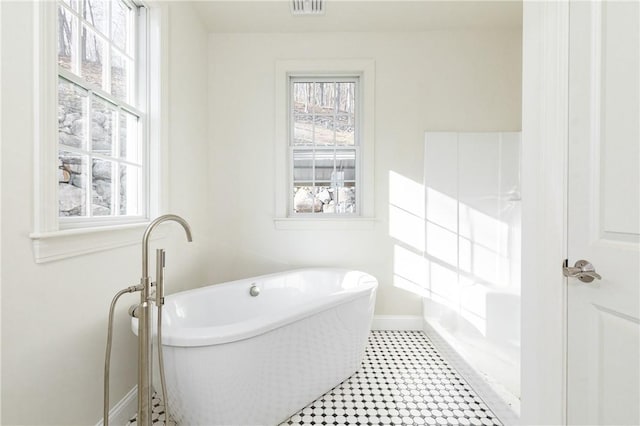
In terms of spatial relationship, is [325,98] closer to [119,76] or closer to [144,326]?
[119,76]

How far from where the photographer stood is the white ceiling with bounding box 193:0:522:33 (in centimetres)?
229

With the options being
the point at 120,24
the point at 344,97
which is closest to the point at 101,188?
the point at 120,24

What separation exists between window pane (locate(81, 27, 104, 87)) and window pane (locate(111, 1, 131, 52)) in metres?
0.17

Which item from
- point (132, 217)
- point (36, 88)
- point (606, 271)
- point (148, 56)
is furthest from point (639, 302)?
point (148, 56)

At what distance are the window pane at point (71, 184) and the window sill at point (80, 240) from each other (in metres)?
0.13

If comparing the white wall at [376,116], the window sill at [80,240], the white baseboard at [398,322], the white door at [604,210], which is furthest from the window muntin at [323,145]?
the white door at [604,210]

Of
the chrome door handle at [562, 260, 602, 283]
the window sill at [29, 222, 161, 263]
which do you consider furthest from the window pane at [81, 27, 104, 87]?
the chrome door handle at [562, 260, 602, 283]

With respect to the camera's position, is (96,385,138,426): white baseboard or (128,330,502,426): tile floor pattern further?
(128,330,502,426): tile floor pattern

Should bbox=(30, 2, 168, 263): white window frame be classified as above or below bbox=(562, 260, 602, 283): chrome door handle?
above

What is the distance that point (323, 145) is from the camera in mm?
2756

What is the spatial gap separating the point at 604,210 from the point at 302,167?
2159 millimetres

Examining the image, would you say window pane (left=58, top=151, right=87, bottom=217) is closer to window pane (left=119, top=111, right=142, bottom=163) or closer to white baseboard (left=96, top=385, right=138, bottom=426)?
window pane (left=119, top=111, right=142, bottom=163)

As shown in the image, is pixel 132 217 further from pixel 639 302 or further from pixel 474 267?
pixel 474 267

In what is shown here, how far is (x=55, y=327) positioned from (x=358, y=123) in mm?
2472
